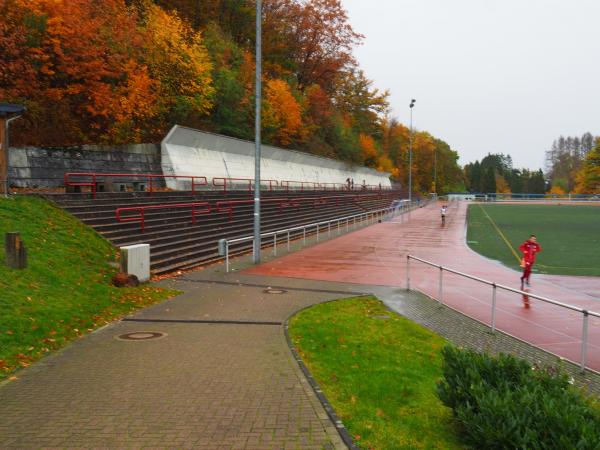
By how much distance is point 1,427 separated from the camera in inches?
205

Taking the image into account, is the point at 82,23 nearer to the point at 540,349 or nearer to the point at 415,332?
the point at 415,332

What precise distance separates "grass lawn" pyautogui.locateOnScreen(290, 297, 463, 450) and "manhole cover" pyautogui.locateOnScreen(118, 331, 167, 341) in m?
2.55

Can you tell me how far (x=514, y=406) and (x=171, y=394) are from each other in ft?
13.3

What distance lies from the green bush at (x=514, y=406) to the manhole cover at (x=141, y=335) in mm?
5534

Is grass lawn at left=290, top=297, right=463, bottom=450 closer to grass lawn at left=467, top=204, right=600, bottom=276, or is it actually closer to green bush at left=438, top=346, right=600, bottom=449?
green bush at left=438, top=346, right=600, bottom=449

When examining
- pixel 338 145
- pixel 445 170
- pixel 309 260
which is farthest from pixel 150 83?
pixel 445 170

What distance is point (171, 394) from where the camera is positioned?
6188 mm

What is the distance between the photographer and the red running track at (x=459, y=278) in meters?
9.02

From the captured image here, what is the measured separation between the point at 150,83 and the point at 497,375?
92.6ft

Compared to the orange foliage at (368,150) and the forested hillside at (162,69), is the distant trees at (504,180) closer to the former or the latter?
the orange foliage at (368,150)

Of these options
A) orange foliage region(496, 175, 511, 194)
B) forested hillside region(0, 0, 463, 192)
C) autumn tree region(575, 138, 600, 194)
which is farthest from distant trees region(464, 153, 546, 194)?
forested hillside region(0, 0, 463, 192)

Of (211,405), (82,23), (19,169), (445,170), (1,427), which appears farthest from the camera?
(445,170)

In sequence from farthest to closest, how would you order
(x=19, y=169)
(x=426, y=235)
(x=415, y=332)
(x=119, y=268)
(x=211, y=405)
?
(x=426, y=235)
(x=19, y=169)
(x=119, y=268)
(x=415, y=332)
(x=211, y=405)

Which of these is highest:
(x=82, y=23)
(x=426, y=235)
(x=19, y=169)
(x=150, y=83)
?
(x=82, y=23)
